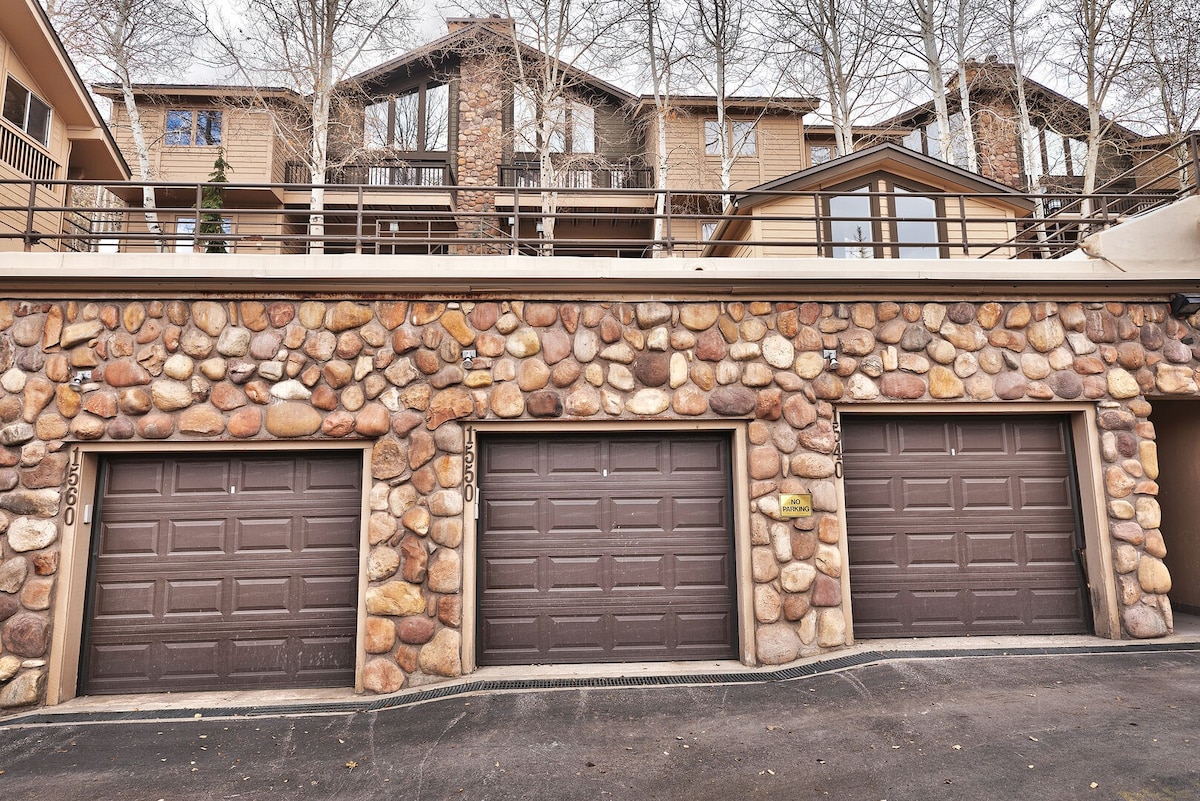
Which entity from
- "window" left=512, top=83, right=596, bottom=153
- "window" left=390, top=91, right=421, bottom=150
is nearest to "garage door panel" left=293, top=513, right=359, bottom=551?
"window" left=512, top=83, right=596, bottom=153

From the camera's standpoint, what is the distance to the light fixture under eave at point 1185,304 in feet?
21.9

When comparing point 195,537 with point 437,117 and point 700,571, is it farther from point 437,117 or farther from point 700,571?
point 437,117

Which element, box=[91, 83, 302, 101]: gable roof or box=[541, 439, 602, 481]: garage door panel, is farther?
box=[91, 83, 302, 101]: gable roof

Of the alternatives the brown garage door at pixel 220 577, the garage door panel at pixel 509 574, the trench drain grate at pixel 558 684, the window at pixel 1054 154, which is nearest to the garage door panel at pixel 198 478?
the brown garage door at pixel 220 577

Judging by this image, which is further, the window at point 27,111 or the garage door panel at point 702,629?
the window at point 27,111

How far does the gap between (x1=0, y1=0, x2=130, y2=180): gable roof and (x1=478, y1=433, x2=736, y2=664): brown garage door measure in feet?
34.9

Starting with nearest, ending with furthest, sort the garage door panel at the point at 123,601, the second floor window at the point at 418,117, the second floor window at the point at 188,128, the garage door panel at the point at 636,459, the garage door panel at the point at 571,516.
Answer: the garage door panel at the point at 123,601 < the garage door panel at the point at 571,516 < the garage door panel at the point at 636,459 < the second floor window at the point at 188,128 < the second floor window at the point at 418,117

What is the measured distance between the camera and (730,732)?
15.7 ft

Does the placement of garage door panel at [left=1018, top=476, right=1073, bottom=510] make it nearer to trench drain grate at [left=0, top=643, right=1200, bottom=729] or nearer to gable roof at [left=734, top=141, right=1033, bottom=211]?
trench drain grate at [left=0, top=643, right=1200, bottom=729]

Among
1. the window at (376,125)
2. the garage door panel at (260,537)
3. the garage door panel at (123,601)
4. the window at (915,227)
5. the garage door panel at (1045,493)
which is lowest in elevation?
the garage door panel at (123,601)

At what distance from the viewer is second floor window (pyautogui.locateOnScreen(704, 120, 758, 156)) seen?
17.2 meters

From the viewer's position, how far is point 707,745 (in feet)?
15.1

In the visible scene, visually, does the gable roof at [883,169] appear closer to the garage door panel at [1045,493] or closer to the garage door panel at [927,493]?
the garage door panel at [927,493]

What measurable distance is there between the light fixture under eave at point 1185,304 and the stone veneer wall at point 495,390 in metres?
0.11
